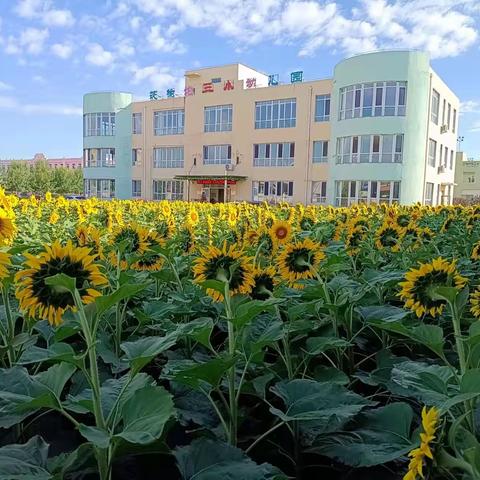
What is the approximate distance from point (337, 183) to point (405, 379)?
27450 millimetres

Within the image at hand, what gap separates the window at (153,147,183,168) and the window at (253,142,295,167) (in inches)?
247

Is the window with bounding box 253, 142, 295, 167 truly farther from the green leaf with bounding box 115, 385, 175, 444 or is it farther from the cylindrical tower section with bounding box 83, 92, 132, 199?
the green leaf with bounding box 115, 385, 175, 444

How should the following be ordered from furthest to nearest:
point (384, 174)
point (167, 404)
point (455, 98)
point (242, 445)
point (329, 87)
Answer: point (455, 98) → point (329, 87) → point (384, 174) → point (242, 445) → point (167, 404)

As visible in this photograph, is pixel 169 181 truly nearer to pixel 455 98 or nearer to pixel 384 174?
pixel 384 174

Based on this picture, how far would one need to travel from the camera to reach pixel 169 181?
119 feet

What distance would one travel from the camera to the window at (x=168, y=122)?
3547 cm

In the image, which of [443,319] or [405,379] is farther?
[443,319]

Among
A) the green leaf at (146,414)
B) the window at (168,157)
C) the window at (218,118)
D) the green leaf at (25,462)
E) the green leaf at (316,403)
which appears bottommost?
the green leaf at (25,462)

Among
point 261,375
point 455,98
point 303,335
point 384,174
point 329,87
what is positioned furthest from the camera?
point 455,98

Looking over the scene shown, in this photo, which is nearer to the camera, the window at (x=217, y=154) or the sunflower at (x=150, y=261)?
the sunflower at (x=150, y=261)

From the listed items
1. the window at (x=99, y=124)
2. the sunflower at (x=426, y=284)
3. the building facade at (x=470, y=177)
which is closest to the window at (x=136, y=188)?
the window at (x=99, y=124)

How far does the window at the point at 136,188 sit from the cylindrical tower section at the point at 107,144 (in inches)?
14.9

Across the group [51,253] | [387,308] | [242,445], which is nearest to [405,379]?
[242,445]

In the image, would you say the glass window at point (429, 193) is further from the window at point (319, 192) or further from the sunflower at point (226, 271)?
the sunflower at point (226, 271)
